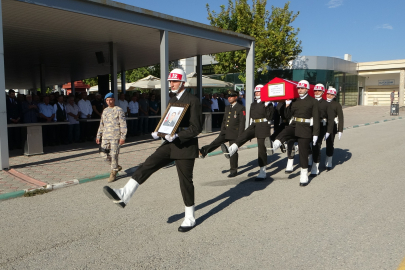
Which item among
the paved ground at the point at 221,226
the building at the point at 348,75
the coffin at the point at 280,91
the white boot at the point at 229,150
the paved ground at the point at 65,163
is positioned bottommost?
the paved ground at the point at 221,226

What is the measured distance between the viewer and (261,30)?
24.6 metres

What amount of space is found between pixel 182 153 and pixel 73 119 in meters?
9.07

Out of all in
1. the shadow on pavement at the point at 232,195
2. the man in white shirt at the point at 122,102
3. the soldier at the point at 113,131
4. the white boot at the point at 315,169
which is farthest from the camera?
the man in white shirt at the point at 122,102

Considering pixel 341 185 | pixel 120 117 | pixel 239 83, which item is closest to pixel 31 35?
pixel 120 117

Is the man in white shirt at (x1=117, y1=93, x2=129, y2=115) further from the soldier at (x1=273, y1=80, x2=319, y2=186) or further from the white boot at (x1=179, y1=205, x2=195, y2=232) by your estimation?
the white boot at (x1=179, y1=205, x2=195, y2=232)

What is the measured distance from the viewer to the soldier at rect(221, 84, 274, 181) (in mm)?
7293

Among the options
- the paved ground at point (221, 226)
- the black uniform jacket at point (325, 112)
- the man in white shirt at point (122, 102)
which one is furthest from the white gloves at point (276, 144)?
the man in white shirt at point (122, 102)

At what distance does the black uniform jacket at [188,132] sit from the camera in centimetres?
438

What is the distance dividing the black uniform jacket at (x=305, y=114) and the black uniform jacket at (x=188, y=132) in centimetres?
309

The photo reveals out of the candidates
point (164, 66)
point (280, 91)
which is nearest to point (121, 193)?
point (280, 91)

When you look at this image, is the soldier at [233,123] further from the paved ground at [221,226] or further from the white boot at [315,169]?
the white boot at [315,169]

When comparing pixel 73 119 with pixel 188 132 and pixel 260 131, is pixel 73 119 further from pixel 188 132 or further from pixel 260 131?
pixel 188 132

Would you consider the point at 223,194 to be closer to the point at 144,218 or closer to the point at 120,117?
the point at 144,218

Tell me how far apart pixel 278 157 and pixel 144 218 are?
5912 mm
